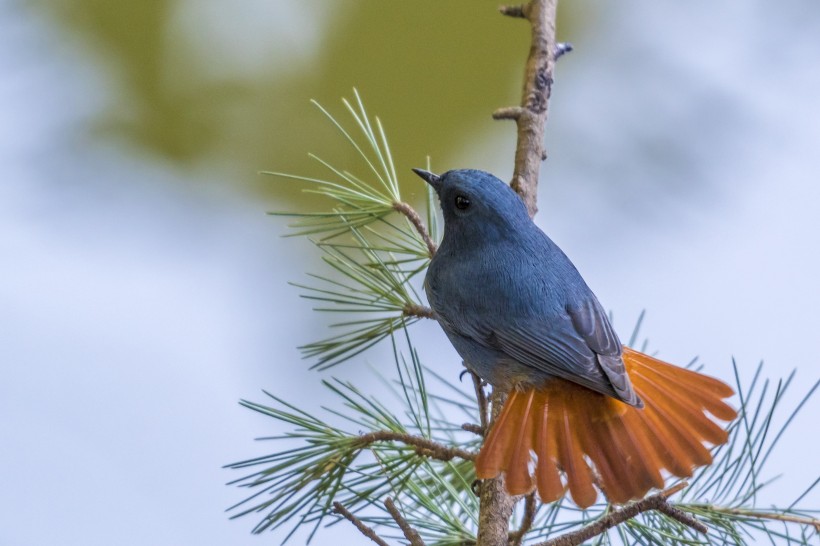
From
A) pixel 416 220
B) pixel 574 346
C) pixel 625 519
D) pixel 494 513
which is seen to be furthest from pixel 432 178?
pixel 625 519

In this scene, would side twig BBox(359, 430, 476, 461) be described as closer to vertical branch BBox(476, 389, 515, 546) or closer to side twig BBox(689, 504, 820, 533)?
vertical branch BBox(476, 389, 515, 546)

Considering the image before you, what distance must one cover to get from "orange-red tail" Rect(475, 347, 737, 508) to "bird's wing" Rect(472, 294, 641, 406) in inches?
2.0

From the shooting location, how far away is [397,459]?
4.99 feet

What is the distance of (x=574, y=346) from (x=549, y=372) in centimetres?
5

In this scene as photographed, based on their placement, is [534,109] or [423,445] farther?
[534,109]

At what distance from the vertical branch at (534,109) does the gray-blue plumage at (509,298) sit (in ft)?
0.20

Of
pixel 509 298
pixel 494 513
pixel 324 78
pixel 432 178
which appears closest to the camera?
pixel 494 513

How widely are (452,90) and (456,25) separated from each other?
0.60ft

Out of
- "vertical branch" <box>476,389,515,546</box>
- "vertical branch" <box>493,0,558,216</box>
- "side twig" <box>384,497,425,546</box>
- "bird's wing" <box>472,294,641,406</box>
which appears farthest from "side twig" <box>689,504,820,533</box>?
"vertical branch" <box>493,0,558,216</box>

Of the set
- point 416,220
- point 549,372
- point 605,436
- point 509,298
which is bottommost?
point 605,436

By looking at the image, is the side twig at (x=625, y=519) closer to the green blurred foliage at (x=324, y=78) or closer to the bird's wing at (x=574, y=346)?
the bird's wing at (x=574, y=346)

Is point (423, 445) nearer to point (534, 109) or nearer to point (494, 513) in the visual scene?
point (494, 513)

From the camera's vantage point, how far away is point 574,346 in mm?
1519

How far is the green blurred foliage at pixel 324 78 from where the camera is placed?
2.98 metres
